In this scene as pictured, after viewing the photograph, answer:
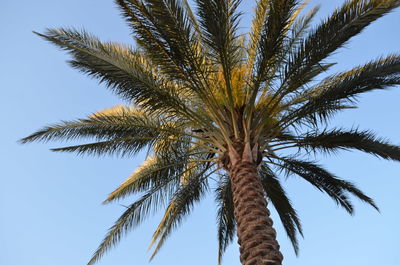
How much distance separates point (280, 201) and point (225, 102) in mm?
3218

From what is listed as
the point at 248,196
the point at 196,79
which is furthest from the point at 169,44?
the point at 248,196

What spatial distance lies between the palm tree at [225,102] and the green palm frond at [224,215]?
69 millimetres

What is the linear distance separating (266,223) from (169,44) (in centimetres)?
364

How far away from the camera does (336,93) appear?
8.22 metres

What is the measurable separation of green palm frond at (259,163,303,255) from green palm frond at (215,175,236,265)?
927 millimetres

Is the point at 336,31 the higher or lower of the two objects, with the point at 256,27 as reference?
lower

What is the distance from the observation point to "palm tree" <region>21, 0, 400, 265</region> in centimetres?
760

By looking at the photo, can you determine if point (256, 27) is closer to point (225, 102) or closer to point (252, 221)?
point (225, 102)

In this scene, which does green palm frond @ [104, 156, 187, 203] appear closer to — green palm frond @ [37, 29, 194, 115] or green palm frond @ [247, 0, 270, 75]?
green palm frond @ [37, 29, 194, 115]

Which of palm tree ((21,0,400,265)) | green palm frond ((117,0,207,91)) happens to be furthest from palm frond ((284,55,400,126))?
green palm frond ((117,0,207,91))

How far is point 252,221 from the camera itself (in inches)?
275

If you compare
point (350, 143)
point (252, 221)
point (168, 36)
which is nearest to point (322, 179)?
point (350, 143)

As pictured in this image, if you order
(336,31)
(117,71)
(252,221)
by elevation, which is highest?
(336,31)

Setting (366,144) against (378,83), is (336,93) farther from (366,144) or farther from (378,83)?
(366,144)
